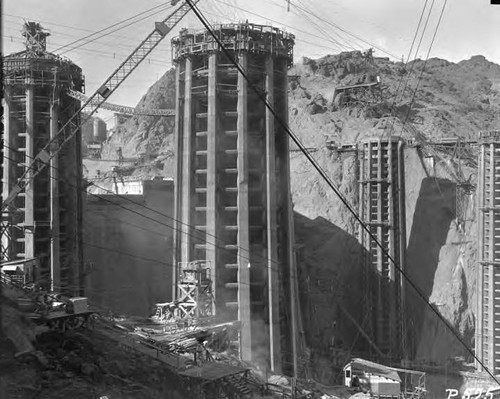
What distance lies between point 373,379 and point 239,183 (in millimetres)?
11729

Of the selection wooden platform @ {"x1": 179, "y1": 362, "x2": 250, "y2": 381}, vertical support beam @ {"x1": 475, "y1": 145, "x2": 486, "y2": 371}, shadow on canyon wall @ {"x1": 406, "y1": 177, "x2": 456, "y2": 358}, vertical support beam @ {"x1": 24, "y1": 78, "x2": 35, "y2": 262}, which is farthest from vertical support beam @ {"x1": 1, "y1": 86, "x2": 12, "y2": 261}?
vertical support beam @ {"x1": 475, "y1": 145, "x2": 486, "y2": 371}

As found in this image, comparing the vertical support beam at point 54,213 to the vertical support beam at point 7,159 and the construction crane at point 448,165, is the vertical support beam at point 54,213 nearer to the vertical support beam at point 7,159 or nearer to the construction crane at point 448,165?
the vertical support beam at point 7,159

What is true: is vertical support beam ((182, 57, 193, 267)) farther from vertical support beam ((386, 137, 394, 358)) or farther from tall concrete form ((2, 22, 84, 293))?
vertical support beam ((386, 137, 394, 358))

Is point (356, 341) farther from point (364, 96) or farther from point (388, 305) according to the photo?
point (364, 96)

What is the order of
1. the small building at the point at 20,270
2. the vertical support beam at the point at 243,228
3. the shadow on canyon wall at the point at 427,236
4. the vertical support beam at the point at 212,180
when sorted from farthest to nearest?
1. the shadow on canyon wall at the point at 427,236
2. the vertical support beam at the point at 212,180
3. the vertical support beam at the point at 243,228
4. the small building at the point at 20,270

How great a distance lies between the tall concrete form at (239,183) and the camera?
3297 cm

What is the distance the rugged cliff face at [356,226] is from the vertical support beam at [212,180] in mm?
12680

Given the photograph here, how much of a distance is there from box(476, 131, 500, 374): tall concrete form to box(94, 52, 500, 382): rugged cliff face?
13.7 ft

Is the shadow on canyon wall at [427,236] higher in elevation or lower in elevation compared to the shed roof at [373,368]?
higher

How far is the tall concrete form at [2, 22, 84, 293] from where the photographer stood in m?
35.1

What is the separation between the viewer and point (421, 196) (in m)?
47.1

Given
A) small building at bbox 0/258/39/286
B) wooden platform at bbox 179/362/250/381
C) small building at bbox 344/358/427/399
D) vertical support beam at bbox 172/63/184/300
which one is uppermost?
vertical support beam at bbox 172/63/184/300

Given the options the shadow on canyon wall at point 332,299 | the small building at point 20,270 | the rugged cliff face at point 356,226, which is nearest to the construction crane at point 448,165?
the rugged cliff face at point 356,226

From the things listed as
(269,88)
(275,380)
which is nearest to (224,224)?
(269,88)
